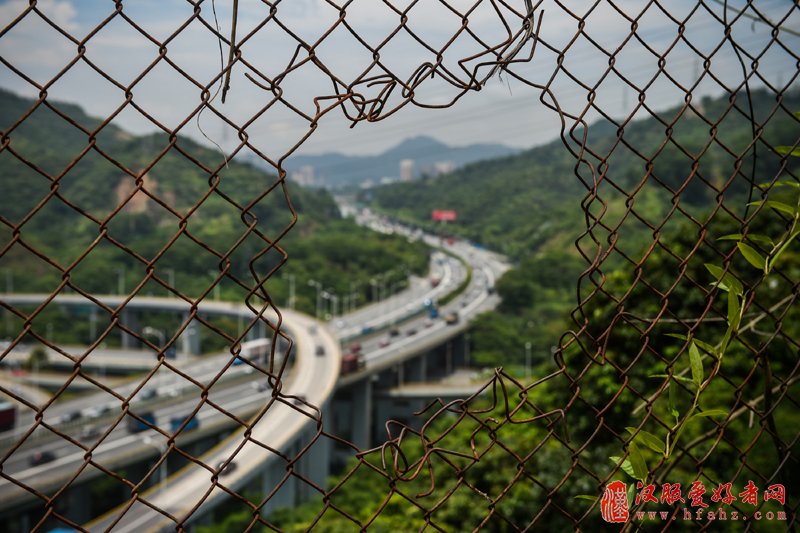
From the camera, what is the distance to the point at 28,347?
39.1 m

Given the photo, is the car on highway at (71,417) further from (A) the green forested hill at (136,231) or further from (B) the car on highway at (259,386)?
A: (B) the car on highway at (259,386)

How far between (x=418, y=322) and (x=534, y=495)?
120 feet

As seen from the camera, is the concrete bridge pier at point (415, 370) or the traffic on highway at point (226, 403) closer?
the traffic on highway at point (226, 403)

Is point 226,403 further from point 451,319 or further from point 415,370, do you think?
point 451,319

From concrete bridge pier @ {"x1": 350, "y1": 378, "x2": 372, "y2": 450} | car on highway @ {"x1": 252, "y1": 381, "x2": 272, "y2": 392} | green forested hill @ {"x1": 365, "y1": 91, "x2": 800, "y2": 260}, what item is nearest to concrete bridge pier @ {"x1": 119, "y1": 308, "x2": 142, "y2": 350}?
car on highway @ {"x1": 252, "y1": 381, "x2": 272, "y2": 392}

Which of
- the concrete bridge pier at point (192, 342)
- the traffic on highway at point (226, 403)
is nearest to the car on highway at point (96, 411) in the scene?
the traffic on highway at point (226, 403)

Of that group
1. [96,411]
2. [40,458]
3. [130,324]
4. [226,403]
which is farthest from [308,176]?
[40,458]

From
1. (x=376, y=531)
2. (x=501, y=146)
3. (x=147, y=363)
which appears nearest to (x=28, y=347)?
(x=147, y=363)

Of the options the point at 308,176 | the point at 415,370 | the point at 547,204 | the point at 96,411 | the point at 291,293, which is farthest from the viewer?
the point at 308,176

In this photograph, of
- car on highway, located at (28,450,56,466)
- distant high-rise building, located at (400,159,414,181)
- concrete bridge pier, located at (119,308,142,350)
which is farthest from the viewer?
distant high-rise building, located at (400,159,414,181)

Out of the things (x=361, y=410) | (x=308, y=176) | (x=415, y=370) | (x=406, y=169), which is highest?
(x=308, y=176)

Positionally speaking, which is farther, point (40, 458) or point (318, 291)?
point (318, 291)

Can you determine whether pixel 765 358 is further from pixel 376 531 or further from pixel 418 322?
pixel 418 322

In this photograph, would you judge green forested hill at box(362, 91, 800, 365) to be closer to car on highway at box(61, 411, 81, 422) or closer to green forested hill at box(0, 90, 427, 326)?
green forested hill at box(0, 90, 427, 326)
